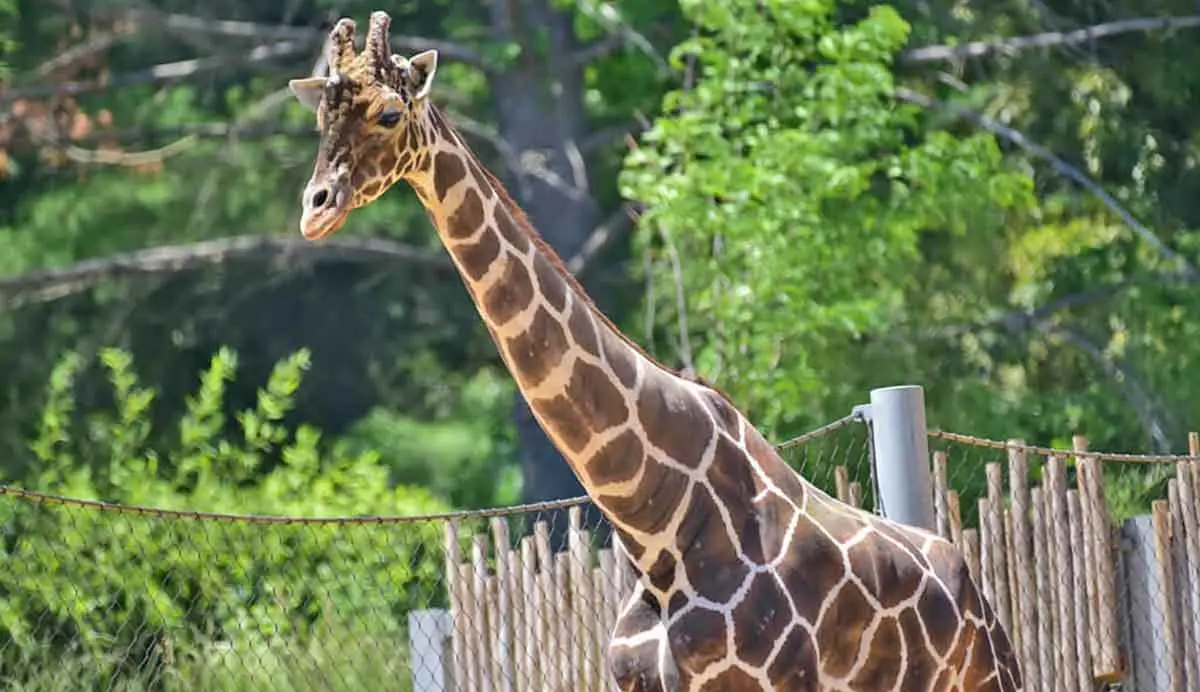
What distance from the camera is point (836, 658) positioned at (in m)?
6.67

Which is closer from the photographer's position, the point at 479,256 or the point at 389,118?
the point at 389,118

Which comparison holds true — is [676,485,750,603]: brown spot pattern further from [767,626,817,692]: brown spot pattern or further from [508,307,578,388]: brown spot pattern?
[508,307,578,388]: brown spot pattern

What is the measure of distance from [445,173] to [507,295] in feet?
1.18

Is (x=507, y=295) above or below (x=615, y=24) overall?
below

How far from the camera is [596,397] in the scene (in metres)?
6.46

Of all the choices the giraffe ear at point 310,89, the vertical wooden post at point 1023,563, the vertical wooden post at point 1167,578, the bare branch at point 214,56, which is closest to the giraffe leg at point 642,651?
the giraffe ear at point 310,89

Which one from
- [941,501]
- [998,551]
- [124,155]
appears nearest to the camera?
[941,501]

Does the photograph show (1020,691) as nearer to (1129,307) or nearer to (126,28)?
(1129,307)

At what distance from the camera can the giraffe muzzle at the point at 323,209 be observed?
220 inches

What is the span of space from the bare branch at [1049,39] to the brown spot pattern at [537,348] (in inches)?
409

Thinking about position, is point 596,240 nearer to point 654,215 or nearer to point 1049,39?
point 1049,39

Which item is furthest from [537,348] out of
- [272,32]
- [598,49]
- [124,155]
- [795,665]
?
[124,155]

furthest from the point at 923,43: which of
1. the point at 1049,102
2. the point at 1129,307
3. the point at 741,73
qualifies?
the point at 741,73

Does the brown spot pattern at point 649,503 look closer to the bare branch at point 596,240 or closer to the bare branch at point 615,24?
the bare branch at point 615,24
